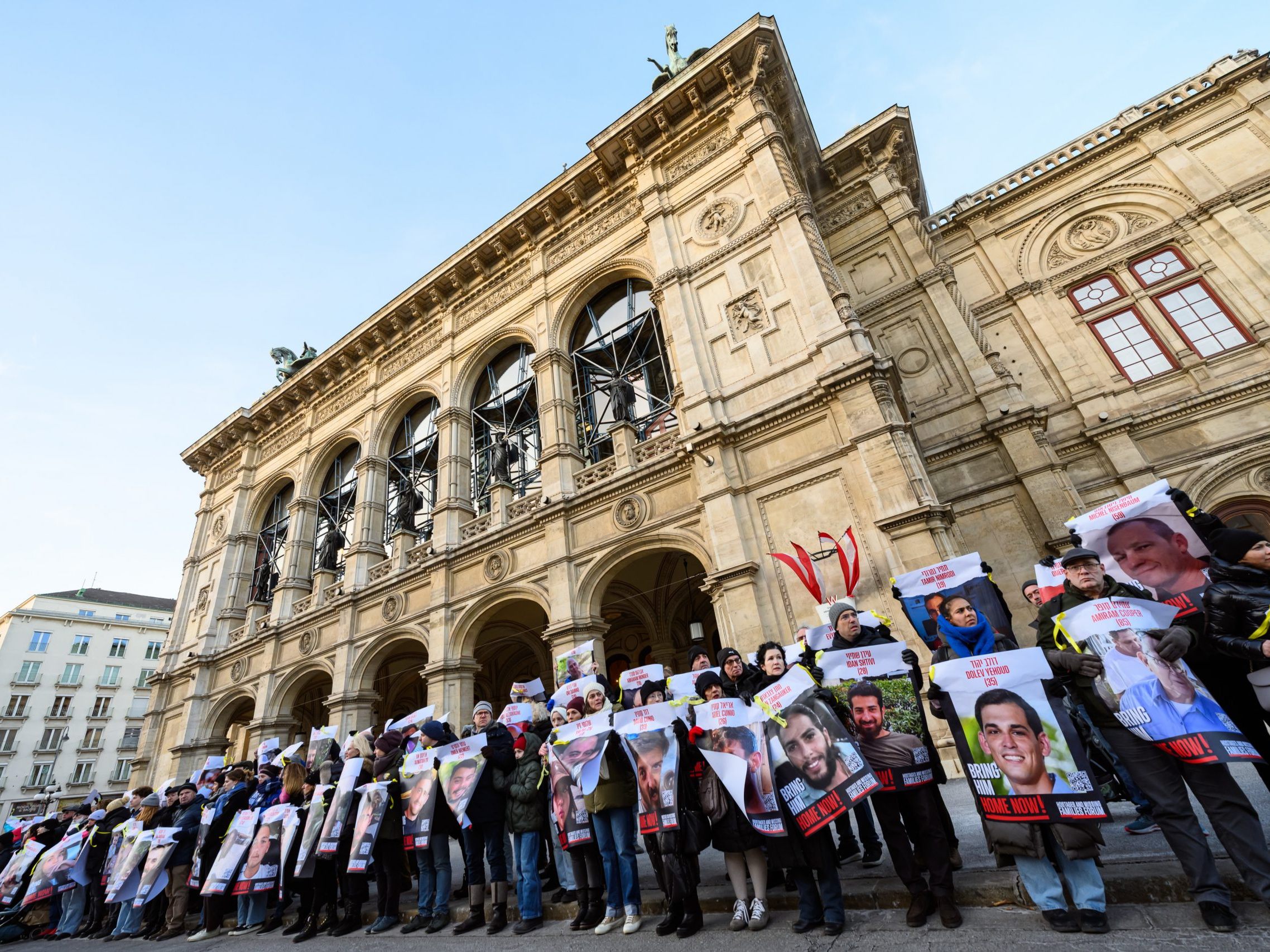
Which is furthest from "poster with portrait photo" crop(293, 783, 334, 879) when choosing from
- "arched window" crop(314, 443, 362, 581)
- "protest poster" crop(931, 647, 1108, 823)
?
"arched window" crop(314, 443, 362, 581)

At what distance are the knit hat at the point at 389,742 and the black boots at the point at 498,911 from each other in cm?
191

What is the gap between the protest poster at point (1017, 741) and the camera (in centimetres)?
294

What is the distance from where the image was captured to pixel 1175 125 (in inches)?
531

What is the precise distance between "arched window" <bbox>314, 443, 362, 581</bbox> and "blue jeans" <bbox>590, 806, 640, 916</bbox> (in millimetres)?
16165

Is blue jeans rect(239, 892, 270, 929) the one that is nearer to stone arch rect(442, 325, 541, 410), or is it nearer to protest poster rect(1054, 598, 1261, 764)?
protest poster rect(1054, 598, 1261, 764)

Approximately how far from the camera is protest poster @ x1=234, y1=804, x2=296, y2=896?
624 cm

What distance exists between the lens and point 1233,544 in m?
3.14

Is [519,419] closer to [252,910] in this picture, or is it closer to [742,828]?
[252,910]

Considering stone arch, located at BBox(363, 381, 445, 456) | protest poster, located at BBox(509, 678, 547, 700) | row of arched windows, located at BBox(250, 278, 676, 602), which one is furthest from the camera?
stone arch, located at BBox(363, 381, 445, 456)

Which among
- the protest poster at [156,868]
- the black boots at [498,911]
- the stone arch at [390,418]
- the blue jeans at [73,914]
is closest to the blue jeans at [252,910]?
the protest poster at [156,868]

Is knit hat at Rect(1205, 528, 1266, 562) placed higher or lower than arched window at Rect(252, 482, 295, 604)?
lower

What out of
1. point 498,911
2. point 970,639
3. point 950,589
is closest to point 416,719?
point 498,911

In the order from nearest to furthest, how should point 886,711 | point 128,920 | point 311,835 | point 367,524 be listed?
point 886,711, point 311,835, point 128,920, point 367,524

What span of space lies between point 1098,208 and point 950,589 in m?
13.7
